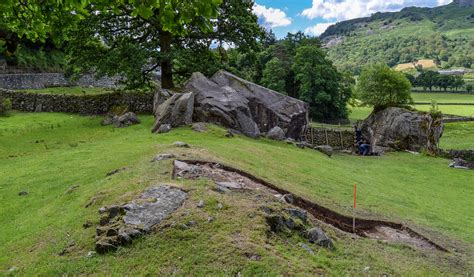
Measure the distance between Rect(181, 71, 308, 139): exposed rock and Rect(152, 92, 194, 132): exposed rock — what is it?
137 cm

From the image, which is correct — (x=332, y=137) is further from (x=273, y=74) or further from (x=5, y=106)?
(x=273, y=74)

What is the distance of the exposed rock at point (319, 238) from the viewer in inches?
396

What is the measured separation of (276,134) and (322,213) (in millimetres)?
17246

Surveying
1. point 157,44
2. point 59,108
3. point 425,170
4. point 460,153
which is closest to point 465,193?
point 425,170

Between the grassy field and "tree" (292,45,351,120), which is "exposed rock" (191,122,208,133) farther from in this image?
"tree" (292,45,351,120)

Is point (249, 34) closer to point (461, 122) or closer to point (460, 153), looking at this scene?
point (460, 153)

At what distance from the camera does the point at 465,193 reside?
A: 2364 cm

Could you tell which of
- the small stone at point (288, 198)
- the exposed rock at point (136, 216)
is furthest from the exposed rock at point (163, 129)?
the exposed rock at point (136, 216)

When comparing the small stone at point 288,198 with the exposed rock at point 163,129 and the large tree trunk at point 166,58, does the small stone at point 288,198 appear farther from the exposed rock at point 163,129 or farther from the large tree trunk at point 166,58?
the large tree trunk at point 166,58

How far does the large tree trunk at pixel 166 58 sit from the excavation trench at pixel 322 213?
1918 centimetres

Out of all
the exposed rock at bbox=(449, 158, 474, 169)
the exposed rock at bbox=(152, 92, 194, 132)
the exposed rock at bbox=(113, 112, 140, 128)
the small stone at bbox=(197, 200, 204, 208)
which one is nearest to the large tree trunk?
the exposed rock at bbox=(152, 92, 194, 132)

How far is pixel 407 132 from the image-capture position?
131 feet

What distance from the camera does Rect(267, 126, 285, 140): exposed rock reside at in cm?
3087

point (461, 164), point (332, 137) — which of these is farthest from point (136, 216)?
point (332, 137)
